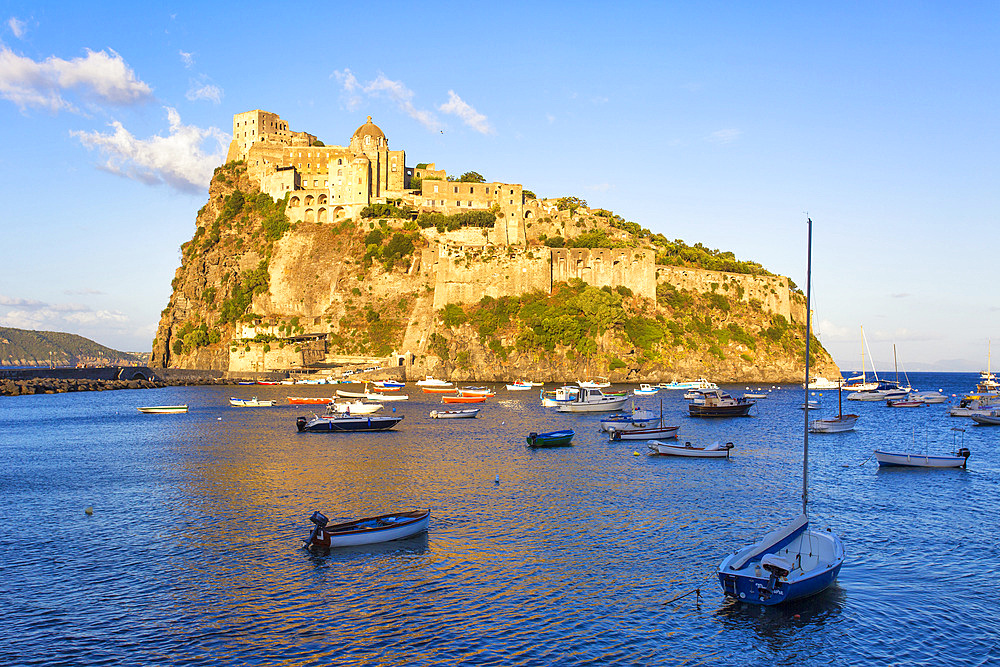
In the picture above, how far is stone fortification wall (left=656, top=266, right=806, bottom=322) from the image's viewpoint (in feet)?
299

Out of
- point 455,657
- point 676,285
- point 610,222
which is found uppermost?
point 610,222

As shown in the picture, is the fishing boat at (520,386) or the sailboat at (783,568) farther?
the fishing boat at (520,386)

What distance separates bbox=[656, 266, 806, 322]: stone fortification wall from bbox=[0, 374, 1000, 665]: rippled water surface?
54406 millimetres

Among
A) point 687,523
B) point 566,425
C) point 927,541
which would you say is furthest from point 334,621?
point 566,425

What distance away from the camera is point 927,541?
2034cm

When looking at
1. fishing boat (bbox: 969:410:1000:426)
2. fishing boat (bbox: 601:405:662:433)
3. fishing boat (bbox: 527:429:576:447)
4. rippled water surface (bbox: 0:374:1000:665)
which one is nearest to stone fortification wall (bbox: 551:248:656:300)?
fishing boat (bbox: 969:410:1000:426)

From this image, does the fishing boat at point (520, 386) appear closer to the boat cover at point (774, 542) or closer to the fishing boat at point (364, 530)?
the fishing boat at point (364, 530)

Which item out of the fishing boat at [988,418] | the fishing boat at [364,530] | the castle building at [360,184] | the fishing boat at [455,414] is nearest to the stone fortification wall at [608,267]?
the castle building at [360,184]

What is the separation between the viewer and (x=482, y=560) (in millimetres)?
18625

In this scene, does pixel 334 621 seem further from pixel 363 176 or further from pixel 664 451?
pixel 363 176

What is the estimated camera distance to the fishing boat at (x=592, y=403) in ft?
188

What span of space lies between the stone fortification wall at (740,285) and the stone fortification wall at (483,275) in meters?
15.4

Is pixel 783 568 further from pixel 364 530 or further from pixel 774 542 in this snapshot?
pixel 364 530

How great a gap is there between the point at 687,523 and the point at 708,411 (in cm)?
3417
